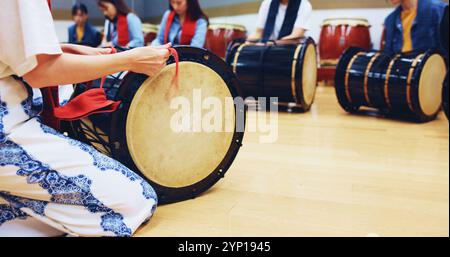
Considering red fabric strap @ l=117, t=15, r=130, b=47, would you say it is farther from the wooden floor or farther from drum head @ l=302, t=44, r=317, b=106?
the wooden floor

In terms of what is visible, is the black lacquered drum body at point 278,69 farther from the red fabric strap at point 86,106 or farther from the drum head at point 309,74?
the red fabric strap at point 86,106

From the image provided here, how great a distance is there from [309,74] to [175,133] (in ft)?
7.06

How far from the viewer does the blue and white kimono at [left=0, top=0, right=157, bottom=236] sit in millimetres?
967

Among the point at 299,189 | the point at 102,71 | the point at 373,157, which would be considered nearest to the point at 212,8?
the point at 373,157

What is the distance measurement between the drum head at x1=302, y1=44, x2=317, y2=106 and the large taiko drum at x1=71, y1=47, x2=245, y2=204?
5.76ft

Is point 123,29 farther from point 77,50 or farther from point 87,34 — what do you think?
point 77,50

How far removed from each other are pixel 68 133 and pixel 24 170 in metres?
→ 0.33

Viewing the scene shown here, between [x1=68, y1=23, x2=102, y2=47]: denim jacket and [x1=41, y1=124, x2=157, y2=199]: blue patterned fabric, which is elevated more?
[x1=68, y1=23, x2=102, y2=47]: denim jacket

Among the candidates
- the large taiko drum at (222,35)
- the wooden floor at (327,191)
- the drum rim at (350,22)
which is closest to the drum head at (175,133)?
the wooden floor at (327,191)

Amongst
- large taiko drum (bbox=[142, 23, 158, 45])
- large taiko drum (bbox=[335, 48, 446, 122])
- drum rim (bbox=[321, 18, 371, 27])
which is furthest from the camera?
large taiko drum (bbox=[142, 23, 158, 45])

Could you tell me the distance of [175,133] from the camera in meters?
1.39

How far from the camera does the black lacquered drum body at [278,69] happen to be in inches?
124

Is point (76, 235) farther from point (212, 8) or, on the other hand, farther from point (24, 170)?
point (212, 8)

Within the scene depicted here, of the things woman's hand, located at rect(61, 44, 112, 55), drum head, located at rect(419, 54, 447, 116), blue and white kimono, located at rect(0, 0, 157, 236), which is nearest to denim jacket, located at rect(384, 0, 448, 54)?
drum head, located at rect(419, 54, 447, 116)
